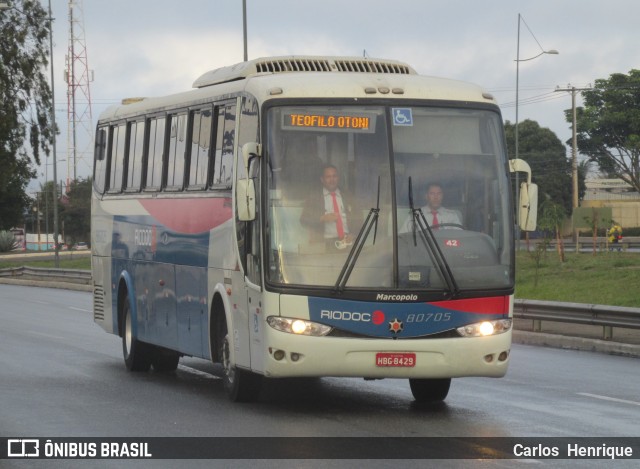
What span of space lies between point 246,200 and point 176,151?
3.64 metres

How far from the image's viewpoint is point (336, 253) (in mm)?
12211

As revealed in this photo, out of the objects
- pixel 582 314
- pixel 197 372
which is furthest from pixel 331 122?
pixel 582 314

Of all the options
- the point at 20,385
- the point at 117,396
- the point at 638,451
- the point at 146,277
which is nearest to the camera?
the point at 638,451

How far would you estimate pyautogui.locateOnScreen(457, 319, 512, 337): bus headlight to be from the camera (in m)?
A: 12.3

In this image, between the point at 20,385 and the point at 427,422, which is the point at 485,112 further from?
the point at 20,385

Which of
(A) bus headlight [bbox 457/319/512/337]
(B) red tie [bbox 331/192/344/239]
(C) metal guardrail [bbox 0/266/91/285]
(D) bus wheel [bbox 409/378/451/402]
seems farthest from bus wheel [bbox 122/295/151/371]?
(C) metal guardrail [bbox 0/266/91/285]

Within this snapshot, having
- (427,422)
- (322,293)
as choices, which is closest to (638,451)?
(427,422)

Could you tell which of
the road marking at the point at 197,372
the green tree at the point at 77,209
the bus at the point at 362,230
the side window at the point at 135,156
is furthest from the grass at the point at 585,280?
the green tree at the point at 77,209

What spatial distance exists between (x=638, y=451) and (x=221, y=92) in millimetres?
6101

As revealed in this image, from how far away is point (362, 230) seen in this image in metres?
12.2

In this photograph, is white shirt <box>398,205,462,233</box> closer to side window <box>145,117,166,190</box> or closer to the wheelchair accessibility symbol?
the wheelchair accessibility symbol

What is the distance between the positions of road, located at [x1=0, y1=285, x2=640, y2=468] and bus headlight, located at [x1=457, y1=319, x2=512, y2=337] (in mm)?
746

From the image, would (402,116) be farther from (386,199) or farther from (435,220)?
(435,220)

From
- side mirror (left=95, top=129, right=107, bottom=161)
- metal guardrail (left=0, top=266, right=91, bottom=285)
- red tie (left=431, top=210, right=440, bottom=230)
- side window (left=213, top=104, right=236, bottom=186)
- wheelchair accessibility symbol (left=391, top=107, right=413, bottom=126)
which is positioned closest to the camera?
red tie (left=431, top=210, right=440, bottom=230)
